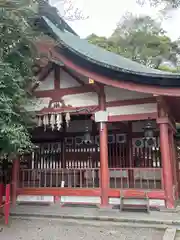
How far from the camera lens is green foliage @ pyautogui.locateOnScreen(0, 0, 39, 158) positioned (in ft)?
16.7

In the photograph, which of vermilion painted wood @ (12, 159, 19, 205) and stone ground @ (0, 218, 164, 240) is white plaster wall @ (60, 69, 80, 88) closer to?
vermilion painted wood @ (12, 159, 19, 205)

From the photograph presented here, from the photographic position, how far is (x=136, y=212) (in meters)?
7.39

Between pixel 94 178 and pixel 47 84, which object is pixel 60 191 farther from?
pixel 47 84

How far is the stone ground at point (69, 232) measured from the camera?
585 centimetres

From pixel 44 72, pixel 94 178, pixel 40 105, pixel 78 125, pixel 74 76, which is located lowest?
pixel 94 178

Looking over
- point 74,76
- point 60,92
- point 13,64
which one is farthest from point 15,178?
point 13,64

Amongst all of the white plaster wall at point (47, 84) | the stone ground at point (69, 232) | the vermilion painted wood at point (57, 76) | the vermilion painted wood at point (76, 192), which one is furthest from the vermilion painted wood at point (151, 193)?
the white plaster wall at point (47, 84)

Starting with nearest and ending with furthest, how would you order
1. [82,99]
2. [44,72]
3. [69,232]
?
[69,232] < [82,99] < [44,72]

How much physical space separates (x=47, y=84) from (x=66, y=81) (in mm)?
696

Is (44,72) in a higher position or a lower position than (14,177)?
higher

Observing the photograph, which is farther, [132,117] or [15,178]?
[15,178]

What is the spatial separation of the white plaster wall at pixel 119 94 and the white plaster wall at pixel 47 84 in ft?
6.43

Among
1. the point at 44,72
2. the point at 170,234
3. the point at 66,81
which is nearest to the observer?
the point at 170,234

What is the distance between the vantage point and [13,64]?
6.43 meters
